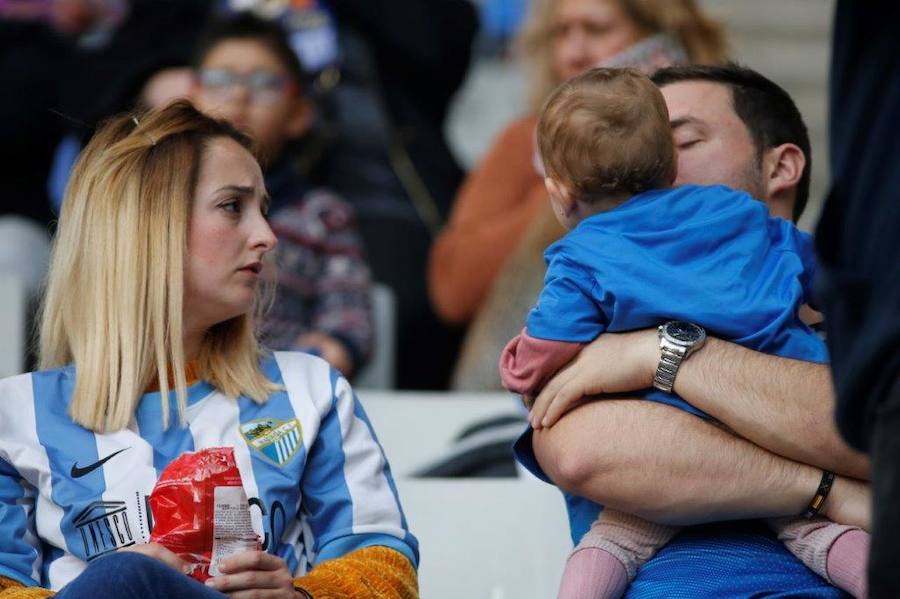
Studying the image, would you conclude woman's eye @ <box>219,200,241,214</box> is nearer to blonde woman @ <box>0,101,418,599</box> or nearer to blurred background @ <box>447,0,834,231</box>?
blonde woman @ <box>0,101,418,599</box>

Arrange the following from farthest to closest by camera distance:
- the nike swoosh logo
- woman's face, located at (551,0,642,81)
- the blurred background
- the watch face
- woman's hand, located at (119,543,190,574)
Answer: the blurred background → woman's face, located at (551,0,642,81) → the nike swoosh logo → the watch face → woman's hand, located at (119,543,190,574)

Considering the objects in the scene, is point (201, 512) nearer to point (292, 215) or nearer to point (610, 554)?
point (610, 554)

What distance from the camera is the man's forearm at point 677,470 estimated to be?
6.56ft

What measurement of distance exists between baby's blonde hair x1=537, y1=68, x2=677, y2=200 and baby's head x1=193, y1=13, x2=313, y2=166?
6.60 ft

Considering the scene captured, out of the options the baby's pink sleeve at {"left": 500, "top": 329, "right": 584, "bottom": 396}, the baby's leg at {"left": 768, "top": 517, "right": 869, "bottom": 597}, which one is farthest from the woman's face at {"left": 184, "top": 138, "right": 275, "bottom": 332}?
the baby's leg at {"left": 768, "top": 517, "right": 869, "bottom": 597}

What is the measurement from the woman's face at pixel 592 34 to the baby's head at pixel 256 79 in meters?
0.73

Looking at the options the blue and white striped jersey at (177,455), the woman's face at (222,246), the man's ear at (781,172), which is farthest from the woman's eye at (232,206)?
the man's ear at (781,172)

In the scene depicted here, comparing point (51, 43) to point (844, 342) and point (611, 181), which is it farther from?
point (844, 342)

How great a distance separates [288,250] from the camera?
4059 millimetres

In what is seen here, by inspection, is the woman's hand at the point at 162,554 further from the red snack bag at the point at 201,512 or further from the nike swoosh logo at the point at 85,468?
the nike swoosh logo at the point at 85,468

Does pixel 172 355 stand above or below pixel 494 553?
above

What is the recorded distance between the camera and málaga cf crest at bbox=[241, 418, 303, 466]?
2207 millimetres

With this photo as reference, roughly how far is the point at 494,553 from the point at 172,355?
2.76 ft

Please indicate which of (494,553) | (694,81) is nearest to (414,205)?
(494,553)
